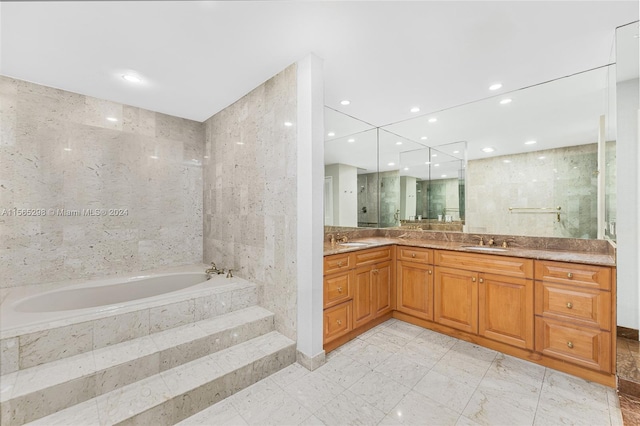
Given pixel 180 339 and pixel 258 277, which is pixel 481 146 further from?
pixel 180 339

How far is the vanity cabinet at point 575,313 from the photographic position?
186 centimetres

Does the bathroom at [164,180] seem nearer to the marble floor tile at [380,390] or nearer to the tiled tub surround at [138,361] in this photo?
the tiled tub surround at [138,361]

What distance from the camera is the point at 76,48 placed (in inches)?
76.8

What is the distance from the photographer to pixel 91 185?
292cm

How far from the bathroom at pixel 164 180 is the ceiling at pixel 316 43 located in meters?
0.04

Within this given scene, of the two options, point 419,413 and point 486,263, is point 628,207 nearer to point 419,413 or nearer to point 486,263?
point 486,263

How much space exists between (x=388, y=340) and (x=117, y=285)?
2959 millimetres

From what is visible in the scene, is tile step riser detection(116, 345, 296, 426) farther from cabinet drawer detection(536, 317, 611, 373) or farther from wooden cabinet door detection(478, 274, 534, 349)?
cabinet drawer detection(536, 317, 611, 373)

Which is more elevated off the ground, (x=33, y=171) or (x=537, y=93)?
(x=537, y=93)

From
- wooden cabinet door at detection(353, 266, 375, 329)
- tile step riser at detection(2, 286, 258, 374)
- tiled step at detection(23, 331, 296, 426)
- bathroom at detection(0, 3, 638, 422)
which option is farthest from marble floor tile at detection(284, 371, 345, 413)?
tile step riser at detection(2, 286, 258, 374)

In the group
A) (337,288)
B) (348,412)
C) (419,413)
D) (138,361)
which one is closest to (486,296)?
(419,413)

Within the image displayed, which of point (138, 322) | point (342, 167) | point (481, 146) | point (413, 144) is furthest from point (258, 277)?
point (481, 146)

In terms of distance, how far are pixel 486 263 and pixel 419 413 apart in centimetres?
143

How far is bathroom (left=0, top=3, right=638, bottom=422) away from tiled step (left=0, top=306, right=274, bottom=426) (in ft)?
0.59
